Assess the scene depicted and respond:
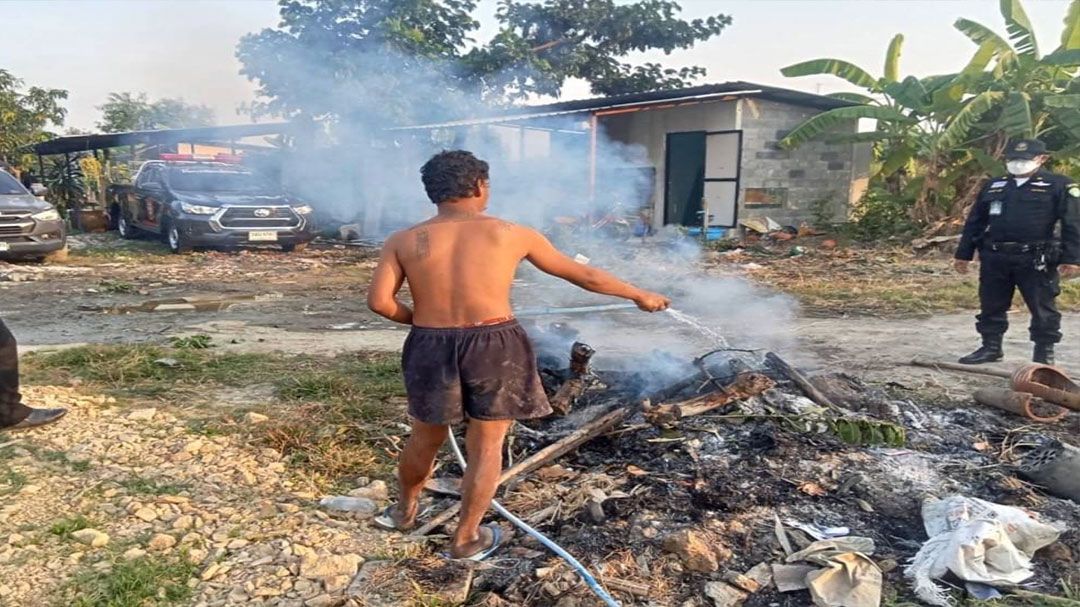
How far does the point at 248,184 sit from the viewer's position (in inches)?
543

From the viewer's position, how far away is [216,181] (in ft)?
45.2

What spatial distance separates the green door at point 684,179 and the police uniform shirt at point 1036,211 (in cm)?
1053

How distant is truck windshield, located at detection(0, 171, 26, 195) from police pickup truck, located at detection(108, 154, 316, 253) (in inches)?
82.8

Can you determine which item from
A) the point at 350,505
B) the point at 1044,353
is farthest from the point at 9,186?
the point at 1044,353

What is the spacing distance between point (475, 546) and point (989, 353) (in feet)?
16.1

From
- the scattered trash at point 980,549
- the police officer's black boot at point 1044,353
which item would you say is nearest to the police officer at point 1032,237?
the police officer's black boot at point 1044,353

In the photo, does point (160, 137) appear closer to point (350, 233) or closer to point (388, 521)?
point (350, 233)

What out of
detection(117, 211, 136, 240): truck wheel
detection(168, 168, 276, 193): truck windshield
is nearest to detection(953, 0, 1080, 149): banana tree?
detection(168, 168, 276, 193): truck windshield

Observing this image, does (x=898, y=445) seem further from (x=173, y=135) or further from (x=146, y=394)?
(x=173, y=135)

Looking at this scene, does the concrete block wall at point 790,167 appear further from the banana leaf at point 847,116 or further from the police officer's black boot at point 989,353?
the police officer's black boot at point 989,353

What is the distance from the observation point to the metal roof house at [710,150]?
15078 millimetres

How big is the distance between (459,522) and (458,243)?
114cm

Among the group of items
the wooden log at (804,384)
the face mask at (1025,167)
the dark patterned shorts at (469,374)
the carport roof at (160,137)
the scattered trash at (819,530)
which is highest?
the carport roof at (160,137)

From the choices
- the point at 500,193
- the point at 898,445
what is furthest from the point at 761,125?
the point at 898,445
